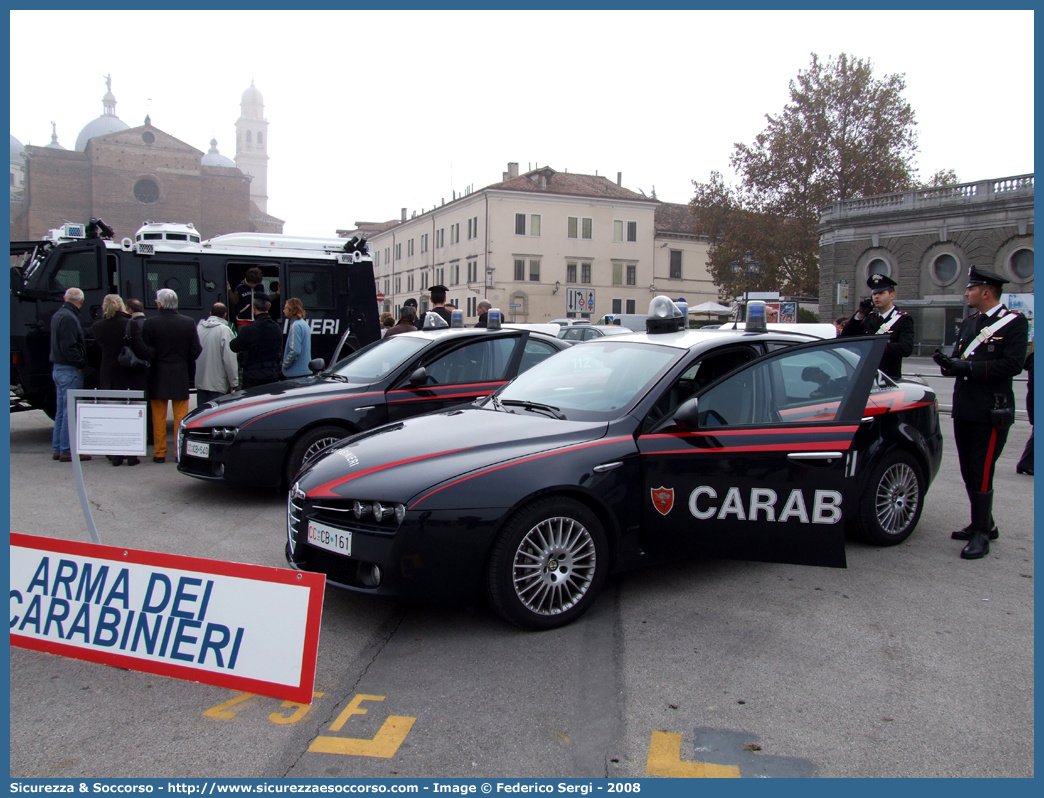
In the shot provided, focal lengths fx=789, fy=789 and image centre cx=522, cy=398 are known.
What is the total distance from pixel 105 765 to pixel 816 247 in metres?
49.5

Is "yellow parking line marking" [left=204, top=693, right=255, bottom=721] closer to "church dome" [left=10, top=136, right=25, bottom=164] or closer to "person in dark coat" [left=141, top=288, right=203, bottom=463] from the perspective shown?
"person in dark coat" [left=141, top=288, right=203, bottom=463]

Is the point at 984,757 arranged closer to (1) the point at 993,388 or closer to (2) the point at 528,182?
(1) the point at 993,388

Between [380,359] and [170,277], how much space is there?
525 cm

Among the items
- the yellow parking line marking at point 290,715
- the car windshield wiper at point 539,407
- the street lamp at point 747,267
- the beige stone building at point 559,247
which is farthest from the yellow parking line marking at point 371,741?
the beige stone building at point 559,247

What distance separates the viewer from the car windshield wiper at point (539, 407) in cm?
466

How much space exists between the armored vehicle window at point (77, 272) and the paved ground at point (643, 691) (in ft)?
26.0

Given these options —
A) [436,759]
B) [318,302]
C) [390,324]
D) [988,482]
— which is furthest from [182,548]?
[390,324]

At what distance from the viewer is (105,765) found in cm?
285

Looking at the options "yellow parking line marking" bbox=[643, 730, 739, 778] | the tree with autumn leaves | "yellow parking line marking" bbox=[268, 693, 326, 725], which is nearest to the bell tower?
the tree with autumn leaves

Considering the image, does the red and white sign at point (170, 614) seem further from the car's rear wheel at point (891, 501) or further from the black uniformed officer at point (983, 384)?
the black uniformed officer at point (983, 384)

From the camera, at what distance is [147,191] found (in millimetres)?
71375

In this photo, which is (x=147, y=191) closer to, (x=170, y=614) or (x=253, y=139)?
(x=253, y=139)

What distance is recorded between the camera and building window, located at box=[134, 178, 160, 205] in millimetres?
71131

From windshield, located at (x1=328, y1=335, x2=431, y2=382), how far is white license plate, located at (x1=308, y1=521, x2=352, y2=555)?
326cm
